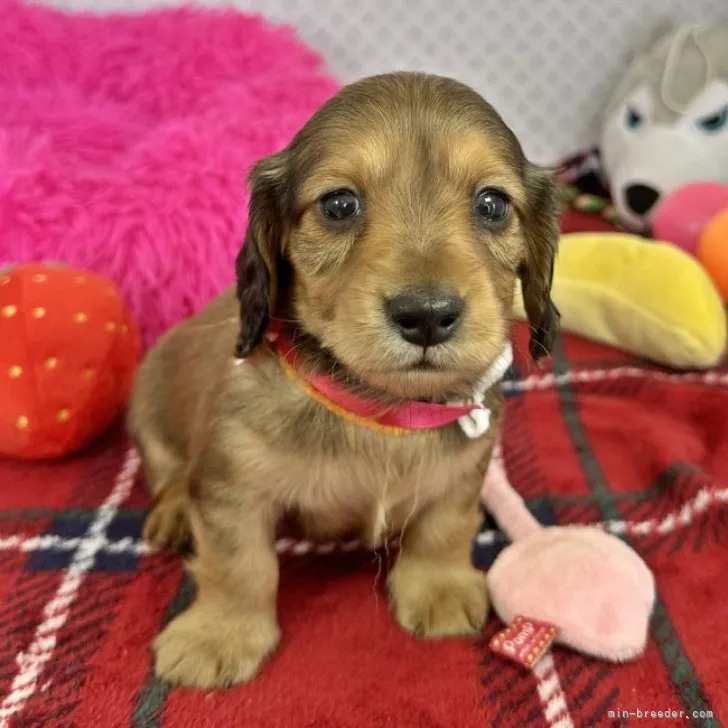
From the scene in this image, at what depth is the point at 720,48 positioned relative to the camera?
11.7ft

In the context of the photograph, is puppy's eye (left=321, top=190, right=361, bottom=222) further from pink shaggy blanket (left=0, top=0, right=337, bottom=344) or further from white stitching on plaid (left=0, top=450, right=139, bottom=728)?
white stitching on plaid (left=0, top=450, right=139, bottom=728)

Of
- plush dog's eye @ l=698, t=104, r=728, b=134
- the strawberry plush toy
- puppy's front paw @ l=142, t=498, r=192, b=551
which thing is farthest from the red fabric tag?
plush dog's eye @ l=698, t=104, r=728, b=134

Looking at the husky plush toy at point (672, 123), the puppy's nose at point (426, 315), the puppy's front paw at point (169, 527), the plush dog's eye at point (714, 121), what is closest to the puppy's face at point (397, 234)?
the puppy's nose at point (426, 315)

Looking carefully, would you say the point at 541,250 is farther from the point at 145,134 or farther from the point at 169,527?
the point at 145,134

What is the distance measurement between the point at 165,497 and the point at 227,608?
0.49 m

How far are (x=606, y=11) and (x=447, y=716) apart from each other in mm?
3475

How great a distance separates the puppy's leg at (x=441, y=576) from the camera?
187 centimetres

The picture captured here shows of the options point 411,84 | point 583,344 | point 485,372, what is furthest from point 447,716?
point 583,344

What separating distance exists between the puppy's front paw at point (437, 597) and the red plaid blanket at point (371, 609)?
4cm

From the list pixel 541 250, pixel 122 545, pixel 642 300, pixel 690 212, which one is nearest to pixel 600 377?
pixel 642 300

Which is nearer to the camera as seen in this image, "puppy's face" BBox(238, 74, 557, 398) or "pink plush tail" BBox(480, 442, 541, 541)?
"puppy's face" BBox(238, 74, 557, 398)

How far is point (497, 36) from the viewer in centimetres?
404

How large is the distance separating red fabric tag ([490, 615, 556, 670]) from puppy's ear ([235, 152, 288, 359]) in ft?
2.54

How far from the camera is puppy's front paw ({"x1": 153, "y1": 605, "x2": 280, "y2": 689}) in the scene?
5.58 ft
